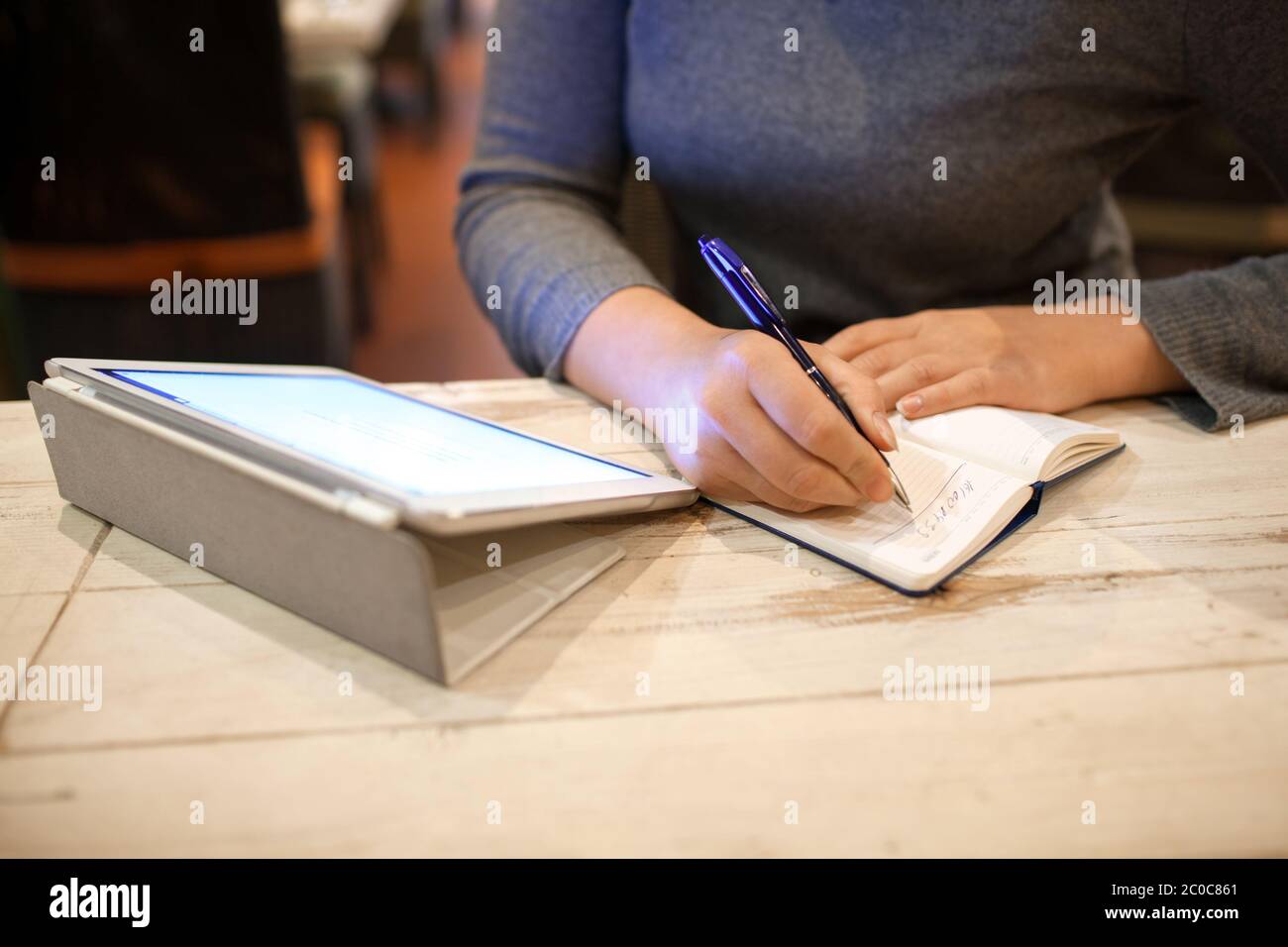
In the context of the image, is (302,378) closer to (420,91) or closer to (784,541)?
(784,541)

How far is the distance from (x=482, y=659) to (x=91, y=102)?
1511mm

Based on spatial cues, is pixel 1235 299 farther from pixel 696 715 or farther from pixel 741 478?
pixel 696 715

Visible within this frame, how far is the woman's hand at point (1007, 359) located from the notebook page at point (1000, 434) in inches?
0.4

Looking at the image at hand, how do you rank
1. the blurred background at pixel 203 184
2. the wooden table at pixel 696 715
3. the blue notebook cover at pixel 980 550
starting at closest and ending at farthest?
the wooden table at pixel 696 715 < the blue notebook cover at pixel 980 550 < the blurred background at pixel 203 184

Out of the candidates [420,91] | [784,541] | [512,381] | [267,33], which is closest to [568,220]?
[512,381]

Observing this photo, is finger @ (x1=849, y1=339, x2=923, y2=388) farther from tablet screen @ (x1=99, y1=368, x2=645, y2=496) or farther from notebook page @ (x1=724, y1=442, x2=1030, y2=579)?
tablet screen @ (x1=99, y1=368, x2=645, y2=496)

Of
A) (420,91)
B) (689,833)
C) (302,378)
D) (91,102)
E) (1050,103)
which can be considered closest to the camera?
(689,833)

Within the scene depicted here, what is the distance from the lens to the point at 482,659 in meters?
0.51

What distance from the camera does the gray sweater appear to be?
77 centimetres

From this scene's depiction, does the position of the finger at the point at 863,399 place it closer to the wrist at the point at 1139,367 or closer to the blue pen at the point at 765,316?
the blue pen at the point at 765,316

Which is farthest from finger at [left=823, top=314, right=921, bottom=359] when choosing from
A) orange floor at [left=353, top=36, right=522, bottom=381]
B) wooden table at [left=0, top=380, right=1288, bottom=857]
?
orange floor at [left=353, top=36, right=522, bottom=381]

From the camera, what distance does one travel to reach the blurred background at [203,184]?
156cm

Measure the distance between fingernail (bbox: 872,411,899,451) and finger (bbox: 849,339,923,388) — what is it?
124 mm

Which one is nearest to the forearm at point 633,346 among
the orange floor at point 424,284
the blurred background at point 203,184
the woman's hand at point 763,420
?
the woman's hand at point 763,420
